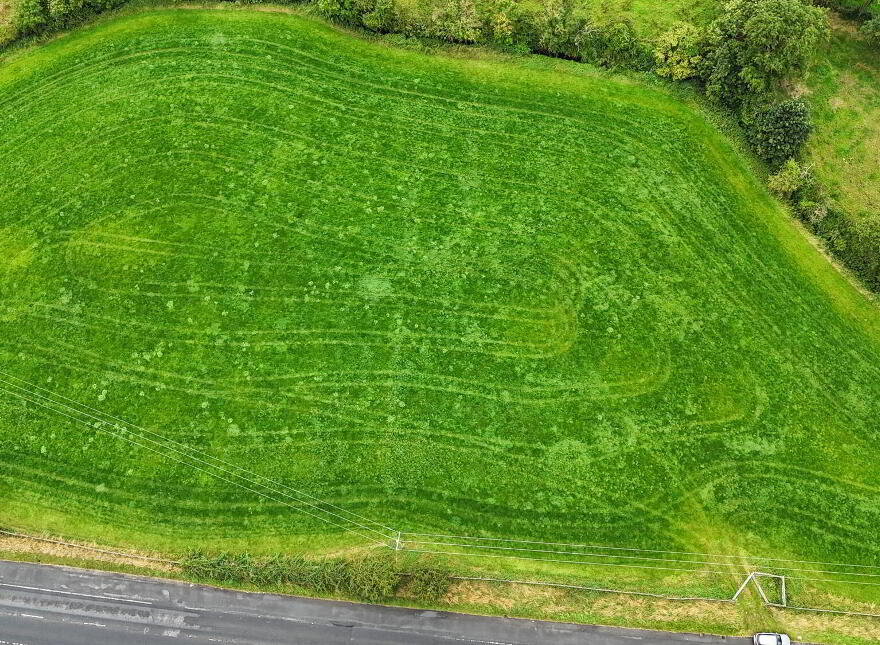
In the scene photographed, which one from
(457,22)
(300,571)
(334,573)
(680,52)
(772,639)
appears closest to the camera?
(772,639)

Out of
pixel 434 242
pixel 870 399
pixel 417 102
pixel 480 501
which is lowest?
pixel 480 501

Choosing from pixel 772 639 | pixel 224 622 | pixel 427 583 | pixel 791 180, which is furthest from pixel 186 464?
pixel 791 180

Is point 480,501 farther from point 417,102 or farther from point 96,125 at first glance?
point 96,125

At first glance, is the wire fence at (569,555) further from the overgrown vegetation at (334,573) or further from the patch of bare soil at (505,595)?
the overgrown vegetation at (334,573)

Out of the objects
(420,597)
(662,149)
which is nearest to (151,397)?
(420,597)

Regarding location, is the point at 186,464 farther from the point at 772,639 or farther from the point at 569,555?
the point at 772,639

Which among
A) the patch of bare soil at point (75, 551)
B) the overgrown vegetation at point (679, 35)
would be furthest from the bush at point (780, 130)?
the patch of bare soil at point (75, 551)
